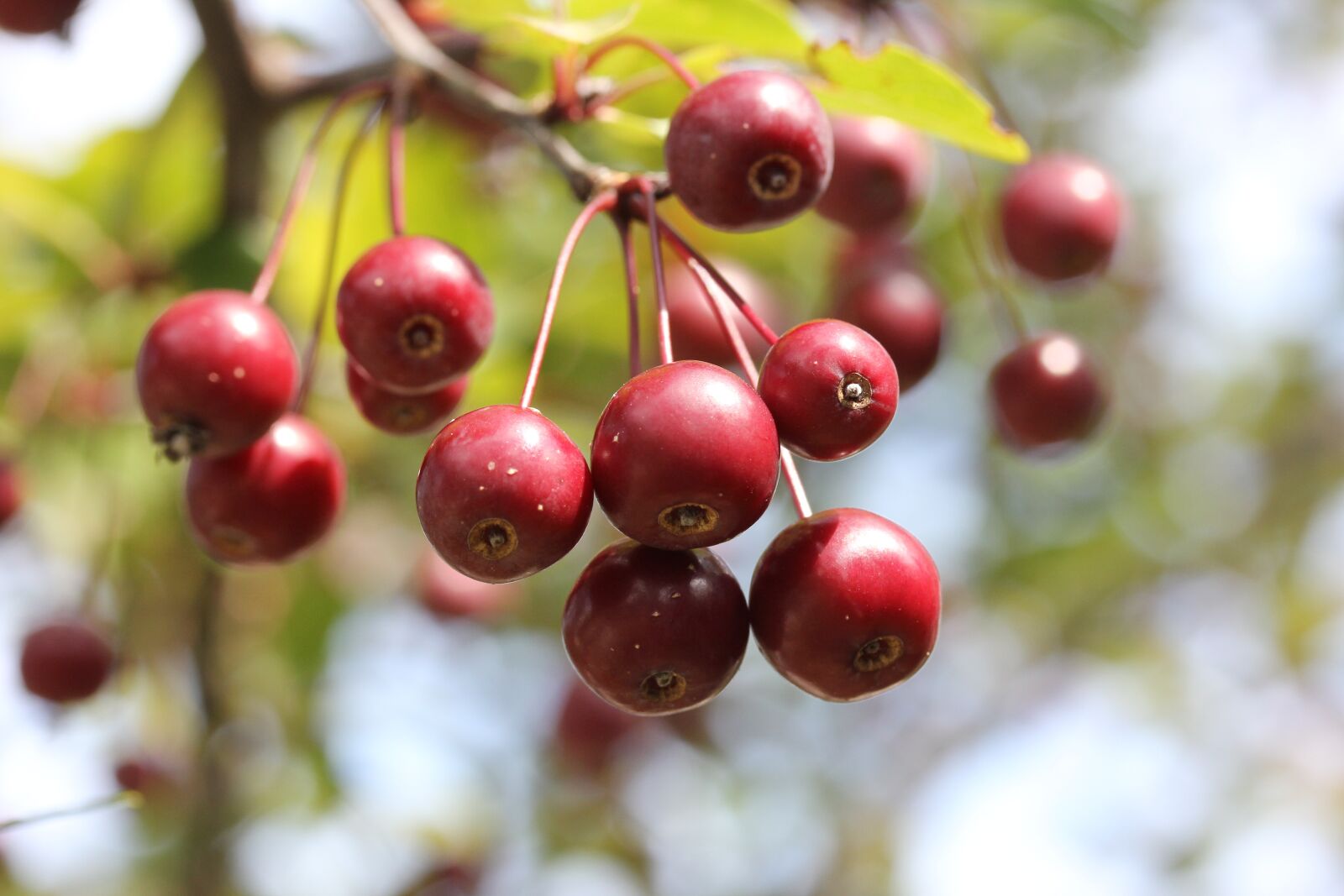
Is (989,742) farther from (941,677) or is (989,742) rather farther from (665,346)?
(665,346)

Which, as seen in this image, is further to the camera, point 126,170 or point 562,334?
point 562,334

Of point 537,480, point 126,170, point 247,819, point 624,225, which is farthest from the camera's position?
point 247,819

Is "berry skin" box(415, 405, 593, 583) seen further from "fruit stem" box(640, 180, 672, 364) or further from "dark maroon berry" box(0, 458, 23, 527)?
"dark maroon berry" box(0, 458, 23, 527)

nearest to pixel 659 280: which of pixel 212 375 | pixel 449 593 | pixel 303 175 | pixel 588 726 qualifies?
pixel 212 375

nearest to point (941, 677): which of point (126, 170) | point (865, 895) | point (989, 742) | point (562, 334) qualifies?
point (989, 742)

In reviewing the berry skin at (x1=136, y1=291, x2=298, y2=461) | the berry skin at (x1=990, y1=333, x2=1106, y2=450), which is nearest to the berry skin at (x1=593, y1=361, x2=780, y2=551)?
the berry skin at (x1=136, y1=291, x2=298, y2=461)
